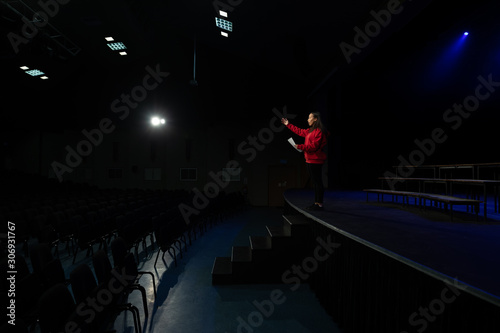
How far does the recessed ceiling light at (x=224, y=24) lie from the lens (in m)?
8.12

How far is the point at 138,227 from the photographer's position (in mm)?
4594

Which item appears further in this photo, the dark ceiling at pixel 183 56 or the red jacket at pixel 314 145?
the dark ceiling at pixel 183 56

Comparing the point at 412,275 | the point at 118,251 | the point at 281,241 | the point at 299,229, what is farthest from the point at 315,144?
the point at 118,251

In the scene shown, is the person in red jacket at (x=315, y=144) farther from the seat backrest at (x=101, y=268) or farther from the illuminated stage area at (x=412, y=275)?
the seat backrest at (x=101, y=268)

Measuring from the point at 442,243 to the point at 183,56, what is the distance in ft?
37.6

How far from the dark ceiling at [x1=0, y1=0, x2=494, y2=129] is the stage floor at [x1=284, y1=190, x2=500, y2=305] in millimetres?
3640

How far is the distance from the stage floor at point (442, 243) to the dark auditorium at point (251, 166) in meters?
0.02

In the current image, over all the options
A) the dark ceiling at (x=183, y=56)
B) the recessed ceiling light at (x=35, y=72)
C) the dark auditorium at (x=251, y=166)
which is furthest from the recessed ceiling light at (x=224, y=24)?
the recessed ceiling light at (x=35, y=72)

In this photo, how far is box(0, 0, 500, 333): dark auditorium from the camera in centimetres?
215

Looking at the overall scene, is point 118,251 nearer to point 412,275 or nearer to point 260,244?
point 260,244

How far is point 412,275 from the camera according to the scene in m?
1.74

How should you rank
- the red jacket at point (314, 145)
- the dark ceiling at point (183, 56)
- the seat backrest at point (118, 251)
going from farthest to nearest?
the dark ceiling at point (183, 56)
the red jacket at point (314, 145)
the seat backrest at point (118, 251)

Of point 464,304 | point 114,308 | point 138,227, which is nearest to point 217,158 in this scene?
point 138,227

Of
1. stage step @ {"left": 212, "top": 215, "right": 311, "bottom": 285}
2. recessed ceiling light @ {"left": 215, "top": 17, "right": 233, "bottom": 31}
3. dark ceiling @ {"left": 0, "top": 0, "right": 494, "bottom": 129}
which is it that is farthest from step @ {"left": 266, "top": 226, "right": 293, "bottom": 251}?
recessed ceiling light @ {"left": 215, "top": 17, "right": 233, "bottom": 31}
